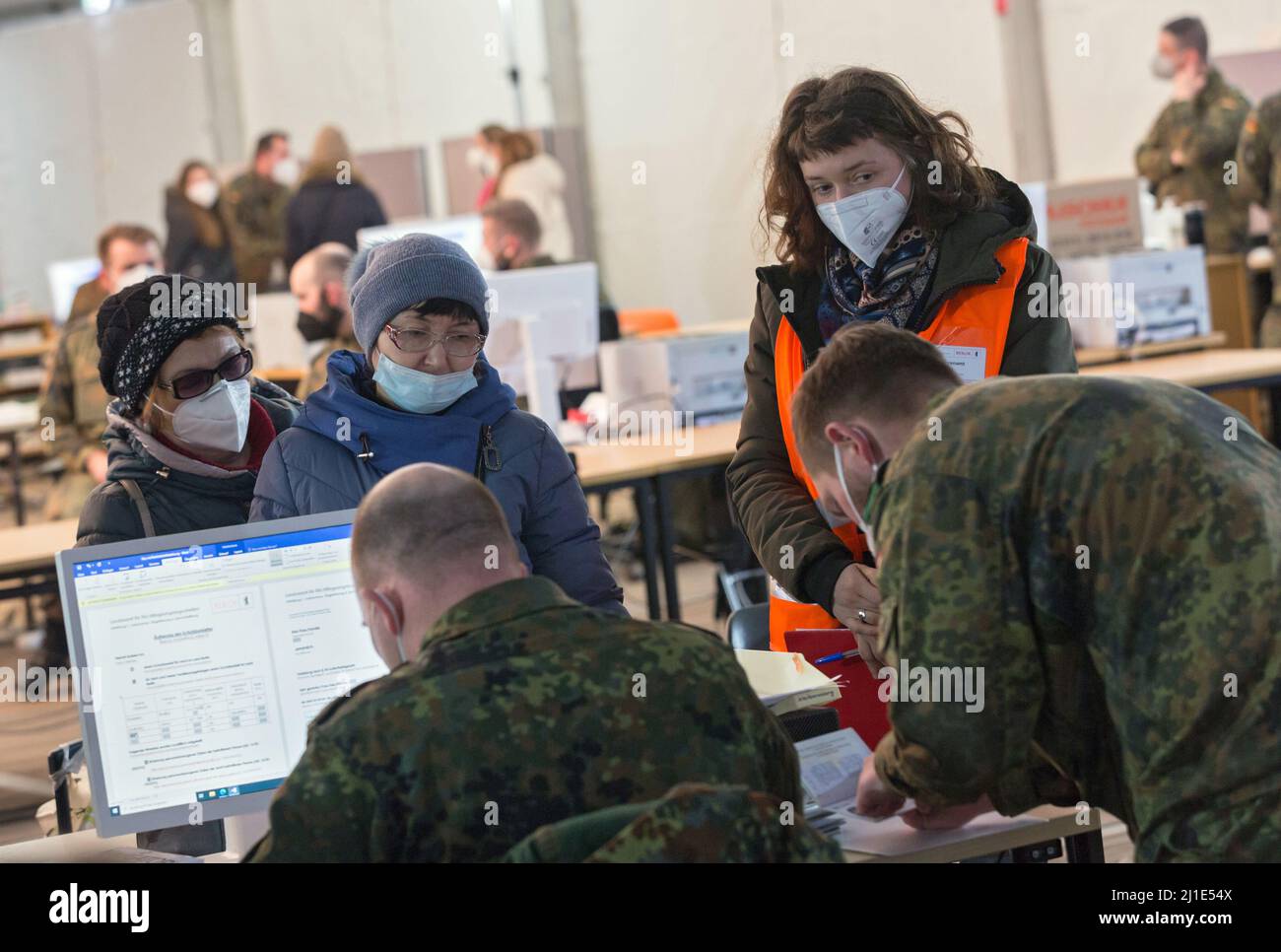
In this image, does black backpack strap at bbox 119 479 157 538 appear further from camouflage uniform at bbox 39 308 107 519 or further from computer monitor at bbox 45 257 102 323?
computer monitor at bbox 45 257 102 323

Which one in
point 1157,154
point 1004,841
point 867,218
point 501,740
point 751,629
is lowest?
point 1004,841

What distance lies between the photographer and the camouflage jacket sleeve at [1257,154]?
24.1ft

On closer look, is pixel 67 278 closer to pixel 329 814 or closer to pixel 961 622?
pixel 329 814

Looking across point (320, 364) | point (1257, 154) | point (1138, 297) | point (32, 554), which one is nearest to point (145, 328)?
point (32, 554)

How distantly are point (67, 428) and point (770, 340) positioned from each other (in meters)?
3.93

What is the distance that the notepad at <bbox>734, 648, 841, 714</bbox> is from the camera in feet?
6.84

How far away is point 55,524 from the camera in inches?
201

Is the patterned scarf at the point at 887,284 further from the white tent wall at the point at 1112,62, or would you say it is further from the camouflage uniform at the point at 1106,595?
the white tent wall at the point at 1112,62

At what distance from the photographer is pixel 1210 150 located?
802 centimetres

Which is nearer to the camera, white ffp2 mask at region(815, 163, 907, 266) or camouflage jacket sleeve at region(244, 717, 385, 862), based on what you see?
camouflage jacket sleeve at region(244, 717, 385, 862)

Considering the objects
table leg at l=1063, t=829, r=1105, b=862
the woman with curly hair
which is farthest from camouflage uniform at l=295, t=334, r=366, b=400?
table leg at l=1063, t=829, r=1105, b=862

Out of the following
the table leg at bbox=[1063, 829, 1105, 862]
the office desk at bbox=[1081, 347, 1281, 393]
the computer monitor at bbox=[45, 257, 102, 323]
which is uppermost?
the computer monitor at bbox=[45, 257, 102, 323]

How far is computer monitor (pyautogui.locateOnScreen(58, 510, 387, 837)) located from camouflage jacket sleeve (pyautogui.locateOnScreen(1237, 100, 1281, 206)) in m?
6.51

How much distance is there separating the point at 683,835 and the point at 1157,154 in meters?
7.88
